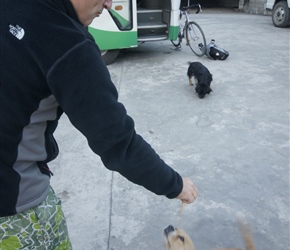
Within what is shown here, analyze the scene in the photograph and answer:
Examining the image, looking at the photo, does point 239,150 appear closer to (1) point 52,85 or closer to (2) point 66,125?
(2) point 66,125

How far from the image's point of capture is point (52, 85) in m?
0.83

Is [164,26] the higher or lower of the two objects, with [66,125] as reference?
higher

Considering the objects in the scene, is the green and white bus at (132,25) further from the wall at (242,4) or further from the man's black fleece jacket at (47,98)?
the wall at (242,4)

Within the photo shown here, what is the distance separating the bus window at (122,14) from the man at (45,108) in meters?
5.28

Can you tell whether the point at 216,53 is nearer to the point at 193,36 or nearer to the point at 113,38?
the point at 193,36

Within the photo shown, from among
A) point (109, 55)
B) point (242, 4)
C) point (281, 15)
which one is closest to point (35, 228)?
point (109, 55)

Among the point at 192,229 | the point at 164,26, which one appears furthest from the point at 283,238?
the point at 164,26

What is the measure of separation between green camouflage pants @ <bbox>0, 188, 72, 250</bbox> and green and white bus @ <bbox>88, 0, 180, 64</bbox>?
5287mm

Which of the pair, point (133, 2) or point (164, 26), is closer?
point (133, 2)

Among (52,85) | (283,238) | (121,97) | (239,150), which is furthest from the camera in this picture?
(121,97)

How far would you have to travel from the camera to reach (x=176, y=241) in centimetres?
183

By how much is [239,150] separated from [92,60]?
114 inches

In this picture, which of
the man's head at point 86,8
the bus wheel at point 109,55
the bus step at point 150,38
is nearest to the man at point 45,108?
the man's head at point 86,8

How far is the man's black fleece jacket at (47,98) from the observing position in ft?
2.67
